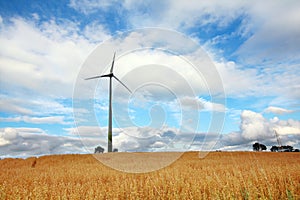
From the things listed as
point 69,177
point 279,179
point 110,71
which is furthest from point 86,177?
point 110,71

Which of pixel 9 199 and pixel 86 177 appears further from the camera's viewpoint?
pixel 86 177

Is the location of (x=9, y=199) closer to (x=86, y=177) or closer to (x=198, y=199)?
(x=86, y=177)

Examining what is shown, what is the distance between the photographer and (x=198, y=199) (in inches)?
302

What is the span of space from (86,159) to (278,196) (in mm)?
20497

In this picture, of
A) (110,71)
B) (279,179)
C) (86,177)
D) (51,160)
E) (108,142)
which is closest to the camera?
(279,179)

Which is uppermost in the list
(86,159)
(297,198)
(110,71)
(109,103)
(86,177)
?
(110,71)

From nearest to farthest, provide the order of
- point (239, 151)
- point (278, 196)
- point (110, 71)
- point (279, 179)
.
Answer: point (278, 196) < point (279, 179) < point (239, 151) < point (110, 71)

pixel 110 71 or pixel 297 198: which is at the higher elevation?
pixel 110 71

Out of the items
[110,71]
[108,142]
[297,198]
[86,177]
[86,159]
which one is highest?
[110,71]

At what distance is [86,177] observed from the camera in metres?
13.1

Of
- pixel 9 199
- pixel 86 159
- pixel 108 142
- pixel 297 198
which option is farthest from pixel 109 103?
pixel 297 198

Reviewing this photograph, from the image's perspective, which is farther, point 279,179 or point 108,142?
point 108,142

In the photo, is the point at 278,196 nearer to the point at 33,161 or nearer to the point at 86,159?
the point at 86,159

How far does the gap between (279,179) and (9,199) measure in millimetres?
9375
